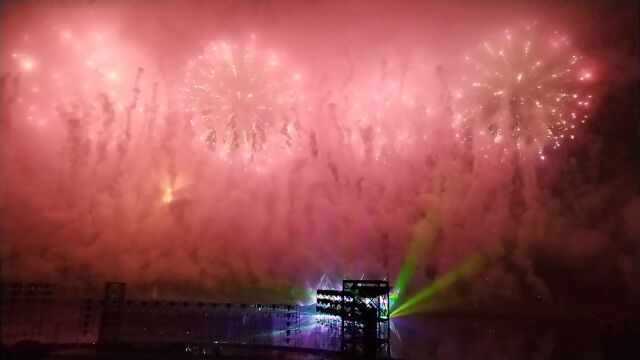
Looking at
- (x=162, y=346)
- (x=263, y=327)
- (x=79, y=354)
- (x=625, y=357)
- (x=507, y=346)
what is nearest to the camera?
(x=79, y=354)

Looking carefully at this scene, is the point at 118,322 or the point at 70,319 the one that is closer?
the point at 118,322

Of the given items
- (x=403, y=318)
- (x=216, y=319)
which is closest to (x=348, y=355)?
(x=216, y=319)

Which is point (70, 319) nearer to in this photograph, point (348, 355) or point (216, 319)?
point (216, 319)

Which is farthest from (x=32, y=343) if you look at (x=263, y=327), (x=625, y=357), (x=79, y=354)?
(x=625, y=357)

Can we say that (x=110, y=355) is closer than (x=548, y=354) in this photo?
Yes

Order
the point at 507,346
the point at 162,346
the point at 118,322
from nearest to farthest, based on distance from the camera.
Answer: the point at 162,346, the point at 118,322, the point at 507,346

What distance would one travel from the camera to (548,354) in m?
99.1

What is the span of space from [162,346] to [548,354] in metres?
82.2

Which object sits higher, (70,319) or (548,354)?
(70,319)

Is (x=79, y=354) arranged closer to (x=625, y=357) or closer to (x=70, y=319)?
(x=70, y=319)

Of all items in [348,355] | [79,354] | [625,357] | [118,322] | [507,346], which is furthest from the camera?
[507,346]

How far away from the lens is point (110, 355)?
62.6 m

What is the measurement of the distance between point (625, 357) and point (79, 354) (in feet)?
332

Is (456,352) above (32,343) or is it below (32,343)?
below
